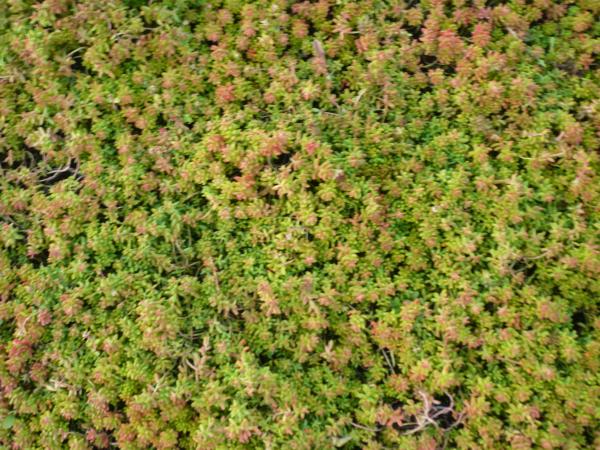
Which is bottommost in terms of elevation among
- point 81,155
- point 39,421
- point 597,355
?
point 39,421

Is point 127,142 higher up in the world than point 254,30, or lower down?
lower down

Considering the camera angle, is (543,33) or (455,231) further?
(543,33)

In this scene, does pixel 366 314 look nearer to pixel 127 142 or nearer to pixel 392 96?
pixel 392 96

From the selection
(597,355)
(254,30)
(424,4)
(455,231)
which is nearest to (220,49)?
(254,30)

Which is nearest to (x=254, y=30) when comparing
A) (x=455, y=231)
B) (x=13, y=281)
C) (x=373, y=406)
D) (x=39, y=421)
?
(x=455, y=231)

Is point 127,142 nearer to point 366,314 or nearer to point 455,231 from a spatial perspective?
point 366,314

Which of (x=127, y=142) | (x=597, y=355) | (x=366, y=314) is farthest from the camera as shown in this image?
(x=127, y=142)

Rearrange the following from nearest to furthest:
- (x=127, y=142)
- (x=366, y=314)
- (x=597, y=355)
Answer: (x=597, y=355)
(x=366, y=314)
(x=127, y=142)
